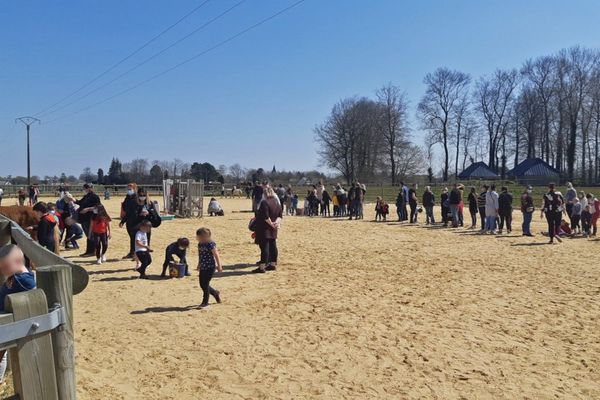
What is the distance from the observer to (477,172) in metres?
71.8

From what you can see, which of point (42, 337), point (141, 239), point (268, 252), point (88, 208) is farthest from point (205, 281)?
point (42, 337)

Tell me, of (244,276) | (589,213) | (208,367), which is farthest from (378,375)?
(589,213)

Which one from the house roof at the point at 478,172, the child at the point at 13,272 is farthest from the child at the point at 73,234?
the house roof at the point at 478,172

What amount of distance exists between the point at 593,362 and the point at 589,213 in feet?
46.3

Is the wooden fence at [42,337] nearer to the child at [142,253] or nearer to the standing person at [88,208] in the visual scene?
the child at [142,253]

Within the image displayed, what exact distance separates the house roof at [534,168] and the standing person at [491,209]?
4933cm

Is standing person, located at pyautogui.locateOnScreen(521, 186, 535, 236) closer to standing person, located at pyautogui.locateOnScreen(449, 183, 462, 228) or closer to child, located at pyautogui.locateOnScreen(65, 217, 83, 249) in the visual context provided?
standing person, located at pyautogui.locateOnScreen(449, 183, 462, 228)

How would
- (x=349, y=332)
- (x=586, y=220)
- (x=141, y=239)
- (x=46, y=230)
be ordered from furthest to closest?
(x=586, y=220) → (x=141, y=239) → (x=46, y=230) → (x=349, y=332)

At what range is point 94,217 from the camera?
12.2 metres

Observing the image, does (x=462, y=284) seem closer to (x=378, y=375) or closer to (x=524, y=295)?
(x=524, y=295)

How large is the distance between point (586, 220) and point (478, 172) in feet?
183

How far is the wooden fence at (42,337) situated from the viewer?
7.09 feet

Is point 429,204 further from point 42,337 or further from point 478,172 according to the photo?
point 478,172

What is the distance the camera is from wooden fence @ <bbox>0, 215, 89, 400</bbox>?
216 centimetres
